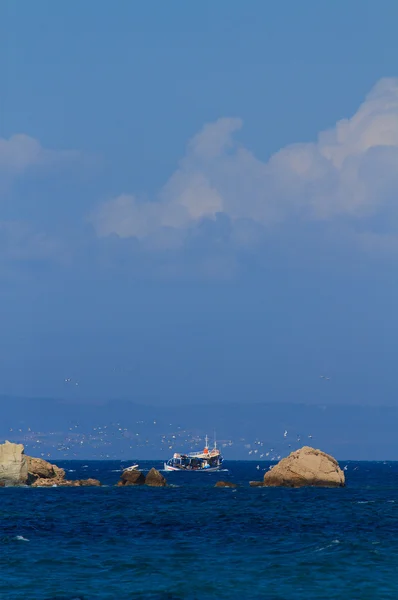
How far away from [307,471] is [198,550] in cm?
6871

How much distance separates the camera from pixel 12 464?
129m

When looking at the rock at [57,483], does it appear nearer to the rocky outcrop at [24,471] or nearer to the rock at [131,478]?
the rocky outcrop at [24,471]

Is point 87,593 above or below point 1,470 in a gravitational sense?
below

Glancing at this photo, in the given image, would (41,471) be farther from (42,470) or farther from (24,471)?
(24,471)

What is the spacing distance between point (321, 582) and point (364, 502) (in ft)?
188

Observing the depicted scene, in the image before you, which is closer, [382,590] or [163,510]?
[382,590]

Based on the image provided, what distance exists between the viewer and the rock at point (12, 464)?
413ft

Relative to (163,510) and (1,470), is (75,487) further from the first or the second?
(163,510)

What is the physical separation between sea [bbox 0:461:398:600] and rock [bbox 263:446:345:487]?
2370 cm

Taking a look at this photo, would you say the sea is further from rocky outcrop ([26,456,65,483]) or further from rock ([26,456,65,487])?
rocky outcrop ([26,456,65,483])

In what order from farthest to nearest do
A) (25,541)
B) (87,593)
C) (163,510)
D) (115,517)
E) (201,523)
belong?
1. (163,510)
2. (115,517)
3. (201,523)
4. (25,541)
5. (87,593)

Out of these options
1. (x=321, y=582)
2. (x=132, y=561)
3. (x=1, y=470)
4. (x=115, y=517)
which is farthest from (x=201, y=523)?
(x=1, y=470)

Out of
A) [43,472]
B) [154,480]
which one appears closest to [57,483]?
[43,472]

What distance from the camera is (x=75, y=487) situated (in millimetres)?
138750
